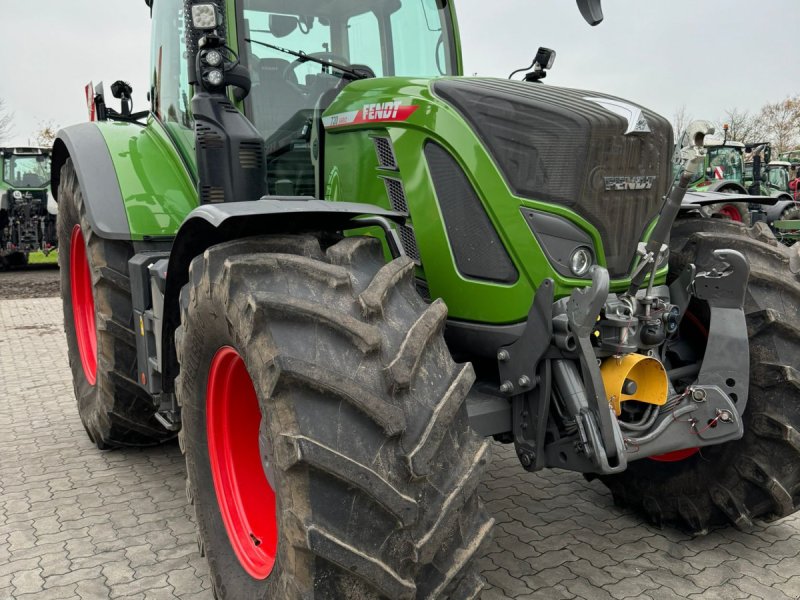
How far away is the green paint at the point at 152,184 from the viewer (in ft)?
11.8

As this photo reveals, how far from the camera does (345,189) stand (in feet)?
10.1

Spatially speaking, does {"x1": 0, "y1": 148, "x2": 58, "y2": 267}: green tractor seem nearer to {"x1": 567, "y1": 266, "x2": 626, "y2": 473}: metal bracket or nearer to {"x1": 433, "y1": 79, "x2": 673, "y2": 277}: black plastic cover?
{"x1": 433, "y1": 79, "x2": 673, "y2": 277}: black plastic cover

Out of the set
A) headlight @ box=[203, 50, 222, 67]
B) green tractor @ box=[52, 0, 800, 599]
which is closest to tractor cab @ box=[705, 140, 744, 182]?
green tractor @ box=[52, 0, 800, 599]

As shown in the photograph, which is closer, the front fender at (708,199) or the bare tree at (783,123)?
the front fender at (708,199)

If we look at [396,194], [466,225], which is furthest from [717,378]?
[396,194]

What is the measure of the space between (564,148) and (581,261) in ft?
1.24

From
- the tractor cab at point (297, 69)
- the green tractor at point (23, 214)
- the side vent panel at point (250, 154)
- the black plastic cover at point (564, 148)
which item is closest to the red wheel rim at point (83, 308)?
the tractor cab at point (297, 69)

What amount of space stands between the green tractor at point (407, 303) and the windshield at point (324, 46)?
11mm

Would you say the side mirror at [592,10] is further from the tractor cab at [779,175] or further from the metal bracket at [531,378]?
the tractor cab at [779,175]

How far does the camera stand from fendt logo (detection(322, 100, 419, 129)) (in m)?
2.73

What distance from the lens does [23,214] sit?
16.1 meters

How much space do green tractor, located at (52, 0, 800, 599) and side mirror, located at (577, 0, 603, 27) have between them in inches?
0.6

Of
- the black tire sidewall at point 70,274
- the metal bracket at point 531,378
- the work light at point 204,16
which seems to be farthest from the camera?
the black tire sidewall at point 70,274

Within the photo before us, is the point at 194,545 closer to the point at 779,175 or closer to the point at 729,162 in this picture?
the point at 729,162
